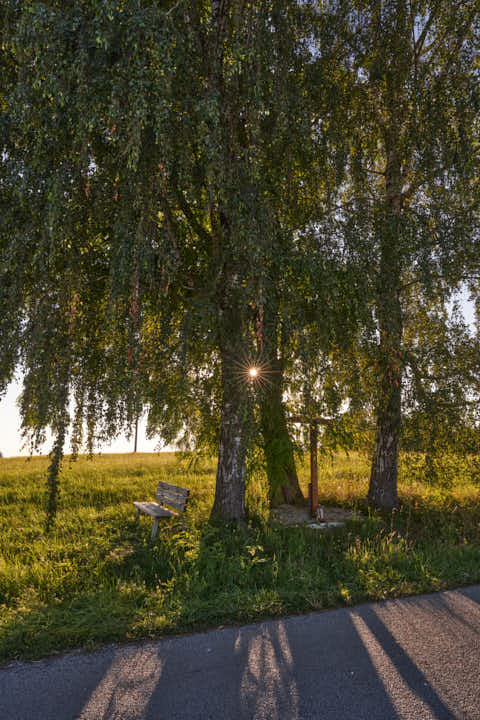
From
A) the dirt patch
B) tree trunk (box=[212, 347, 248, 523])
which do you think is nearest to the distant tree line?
tree trunk (box=[212, 347, 248, 523])

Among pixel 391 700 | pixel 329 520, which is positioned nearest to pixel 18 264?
pixel 391 700

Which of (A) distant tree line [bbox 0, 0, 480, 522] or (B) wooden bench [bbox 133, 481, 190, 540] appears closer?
(A) distant tree line [bbox 0, 0, 480, 522]

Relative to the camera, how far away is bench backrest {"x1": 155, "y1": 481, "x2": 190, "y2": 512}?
7539mm

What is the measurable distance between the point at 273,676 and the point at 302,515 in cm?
653

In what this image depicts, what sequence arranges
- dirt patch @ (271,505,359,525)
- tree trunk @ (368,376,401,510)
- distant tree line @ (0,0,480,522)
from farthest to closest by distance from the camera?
tree trunk @ (368,376,401,510), dirt patch @ (271,505,359,525), distant tree line @ (0,0,480,522)

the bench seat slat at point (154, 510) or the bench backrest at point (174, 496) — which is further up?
the bench backrest at point (174, 496)

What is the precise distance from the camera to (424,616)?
468 cm

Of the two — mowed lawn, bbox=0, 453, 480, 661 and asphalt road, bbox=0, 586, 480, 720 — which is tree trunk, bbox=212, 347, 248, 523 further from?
asphalt road, bbox=0, 586, 480, 720

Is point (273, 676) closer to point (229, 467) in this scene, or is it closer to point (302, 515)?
point (229, 467)

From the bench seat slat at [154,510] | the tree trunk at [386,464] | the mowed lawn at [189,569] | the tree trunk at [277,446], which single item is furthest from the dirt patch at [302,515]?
the bench seat slat at [154,510]

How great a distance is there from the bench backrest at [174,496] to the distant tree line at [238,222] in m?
0.82

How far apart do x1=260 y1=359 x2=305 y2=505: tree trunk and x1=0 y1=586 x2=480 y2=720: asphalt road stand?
440 centimetres

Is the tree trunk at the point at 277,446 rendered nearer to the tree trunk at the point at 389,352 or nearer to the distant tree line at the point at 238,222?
the distant tree line at the point at 238,222

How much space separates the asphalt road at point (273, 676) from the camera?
10.2ft
